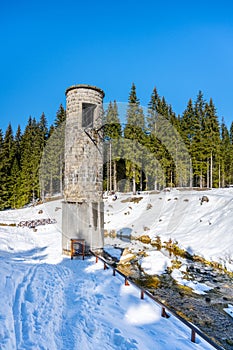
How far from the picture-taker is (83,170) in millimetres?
11008

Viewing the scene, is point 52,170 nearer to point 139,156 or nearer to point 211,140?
point 139,156

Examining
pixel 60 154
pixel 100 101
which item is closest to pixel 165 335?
pixel 100 101

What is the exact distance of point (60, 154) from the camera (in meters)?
31.6

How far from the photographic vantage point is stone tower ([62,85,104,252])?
1072cm

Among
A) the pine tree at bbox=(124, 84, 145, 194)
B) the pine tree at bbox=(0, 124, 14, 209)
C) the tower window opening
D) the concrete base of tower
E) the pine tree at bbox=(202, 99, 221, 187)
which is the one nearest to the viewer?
the concrete base of tower

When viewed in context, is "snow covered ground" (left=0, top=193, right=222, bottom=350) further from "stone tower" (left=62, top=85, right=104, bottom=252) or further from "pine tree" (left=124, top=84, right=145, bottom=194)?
"pine tree" (left=124, top=84, right=145, bottom=194)

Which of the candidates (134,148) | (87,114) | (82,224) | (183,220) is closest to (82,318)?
(82,224)

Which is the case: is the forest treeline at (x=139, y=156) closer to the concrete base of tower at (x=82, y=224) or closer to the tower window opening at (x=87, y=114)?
the tower window opening at (x=87, y=114)

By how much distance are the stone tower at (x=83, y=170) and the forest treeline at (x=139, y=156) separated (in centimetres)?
1470

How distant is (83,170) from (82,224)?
2627 millimetres

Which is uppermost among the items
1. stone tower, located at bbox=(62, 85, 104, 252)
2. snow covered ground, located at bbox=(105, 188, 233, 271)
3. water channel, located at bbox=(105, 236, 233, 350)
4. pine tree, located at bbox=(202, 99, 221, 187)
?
pine tree, located at bbox=(202, 99, 221, 187)

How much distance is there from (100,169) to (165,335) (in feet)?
26.7

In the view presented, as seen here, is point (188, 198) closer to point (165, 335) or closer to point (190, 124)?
point (190, 124)

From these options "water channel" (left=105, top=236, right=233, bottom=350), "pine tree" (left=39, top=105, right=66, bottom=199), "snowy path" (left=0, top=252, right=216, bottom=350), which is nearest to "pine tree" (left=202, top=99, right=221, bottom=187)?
"pine tree" (left=39, top=105, right=66, bottom=199)
